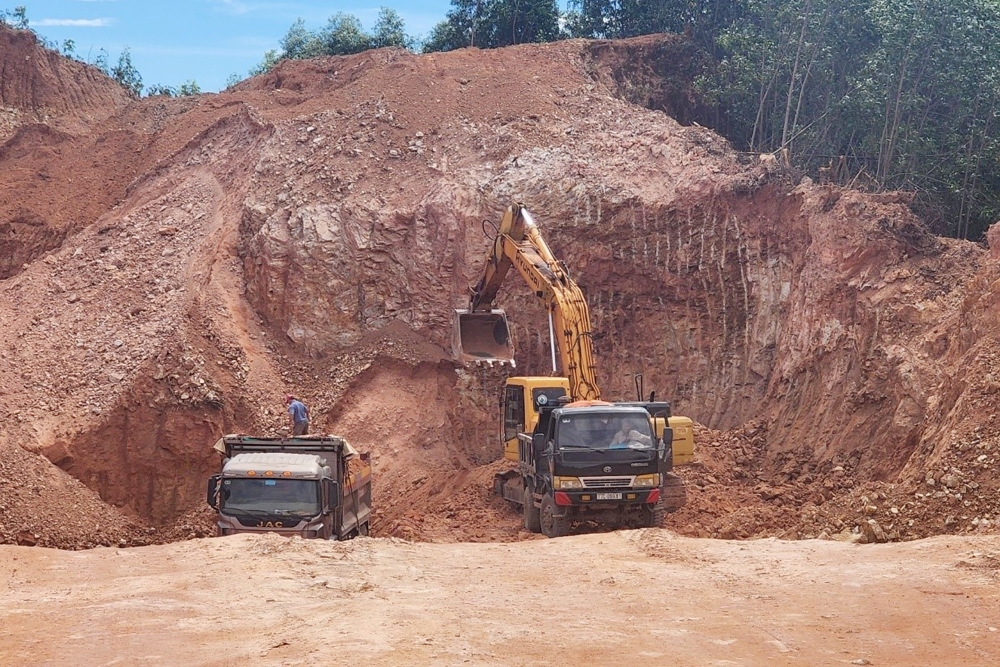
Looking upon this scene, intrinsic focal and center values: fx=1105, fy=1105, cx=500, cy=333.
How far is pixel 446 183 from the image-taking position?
27391mm

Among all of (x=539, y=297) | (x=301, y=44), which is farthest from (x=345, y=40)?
(x=539, y=297)

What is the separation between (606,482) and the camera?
16203 millimetres

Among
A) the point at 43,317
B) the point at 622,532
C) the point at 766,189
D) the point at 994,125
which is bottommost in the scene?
the point at 622,532

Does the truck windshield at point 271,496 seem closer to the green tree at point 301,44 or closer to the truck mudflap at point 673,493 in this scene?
the truck mudflap at point 673,493

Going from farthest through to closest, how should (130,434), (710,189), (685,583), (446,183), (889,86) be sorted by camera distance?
(889,86), (446,183), (710,189), (130,434), (685,583)

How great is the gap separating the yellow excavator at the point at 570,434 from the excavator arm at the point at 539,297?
0.02 meters

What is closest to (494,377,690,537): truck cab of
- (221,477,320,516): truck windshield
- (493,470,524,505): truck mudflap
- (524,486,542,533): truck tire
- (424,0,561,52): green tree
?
(524,486,542,533): truck tire

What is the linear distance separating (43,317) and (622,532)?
16.5m

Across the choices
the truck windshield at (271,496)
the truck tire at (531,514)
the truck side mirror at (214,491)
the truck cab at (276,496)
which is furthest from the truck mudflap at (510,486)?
the truck side mirror at (214,491)

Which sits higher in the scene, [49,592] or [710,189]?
[710,189]

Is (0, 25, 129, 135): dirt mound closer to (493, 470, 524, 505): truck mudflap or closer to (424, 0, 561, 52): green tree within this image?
(424, 0, 561, 52): green tree

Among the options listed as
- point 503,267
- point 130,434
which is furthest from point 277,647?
point 130,434

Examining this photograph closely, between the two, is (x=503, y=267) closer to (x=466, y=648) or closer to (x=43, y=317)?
(x=43, y=317)

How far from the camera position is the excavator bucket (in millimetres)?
23469
